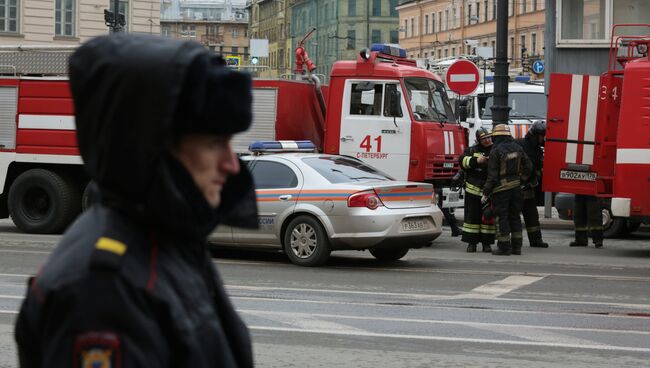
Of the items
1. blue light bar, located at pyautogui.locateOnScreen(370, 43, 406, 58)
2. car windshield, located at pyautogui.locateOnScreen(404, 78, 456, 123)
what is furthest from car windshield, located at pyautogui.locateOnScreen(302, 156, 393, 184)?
blue light bar, located at pyautogui.locateOnScreen(370, 43, 406, 58)

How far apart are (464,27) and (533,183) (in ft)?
255

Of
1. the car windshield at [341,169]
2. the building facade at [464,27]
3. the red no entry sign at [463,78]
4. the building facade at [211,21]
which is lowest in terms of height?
the car windshield at [341,169]

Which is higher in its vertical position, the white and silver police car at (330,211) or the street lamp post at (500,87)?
the street lamp post at (500,87)

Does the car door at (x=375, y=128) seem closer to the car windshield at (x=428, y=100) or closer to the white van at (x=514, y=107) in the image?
the car windshield at (x=428, y=100)

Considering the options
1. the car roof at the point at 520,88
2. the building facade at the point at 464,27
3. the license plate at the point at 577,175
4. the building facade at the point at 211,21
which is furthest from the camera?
the building facade at the point at 211,21

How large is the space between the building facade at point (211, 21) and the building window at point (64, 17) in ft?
421

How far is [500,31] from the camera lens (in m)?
20.9

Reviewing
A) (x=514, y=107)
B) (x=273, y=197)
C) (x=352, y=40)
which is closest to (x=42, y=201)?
(x=273, y=197)

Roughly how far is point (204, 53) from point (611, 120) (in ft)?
50.8

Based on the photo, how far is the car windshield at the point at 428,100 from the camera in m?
19.0

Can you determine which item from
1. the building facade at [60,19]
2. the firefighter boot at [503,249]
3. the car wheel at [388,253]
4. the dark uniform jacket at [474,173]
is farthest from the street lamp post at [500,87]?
the building facade at [60,19]

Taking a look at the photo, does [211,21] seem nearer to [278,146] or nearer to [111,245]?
[278,146]

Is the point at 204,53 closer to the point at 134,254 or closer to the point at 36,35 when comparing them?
the point at 134,254

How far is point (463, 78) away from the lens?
→ 20.8 m
